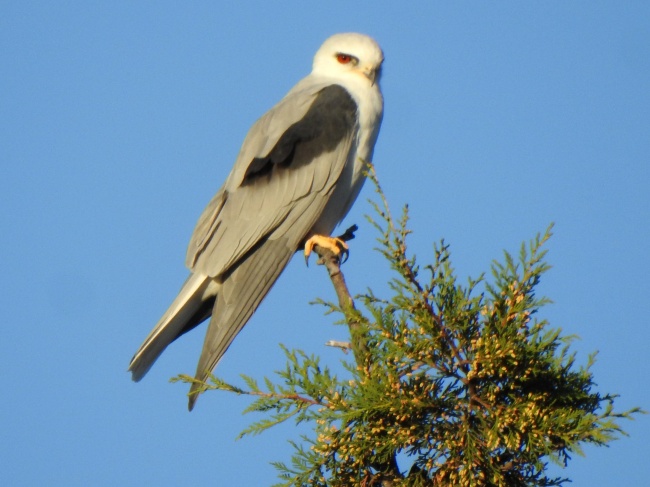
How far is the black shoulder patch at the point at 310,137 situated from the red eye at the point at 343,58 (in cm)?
62

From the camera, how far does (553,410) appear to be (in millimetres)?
2959

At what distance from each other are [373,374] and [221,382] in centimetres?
55

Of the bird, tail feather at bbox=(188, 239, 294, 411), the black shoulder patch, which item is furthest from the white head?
tail feather at bbox=(188, 239, 294, 411)

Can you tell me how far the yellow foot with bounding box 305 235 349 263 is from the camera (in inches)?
184

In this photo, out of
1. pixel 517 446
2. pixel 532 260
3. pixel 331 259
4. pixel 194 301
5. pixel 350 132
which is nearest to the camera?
pixel 517 446

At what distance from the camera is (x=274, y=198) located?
197 inches

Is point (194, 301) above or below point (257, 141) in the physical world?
below

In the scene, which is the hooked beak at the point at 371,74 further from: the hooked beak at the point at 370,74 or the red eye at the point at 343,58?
the red eye at the point at 343,58

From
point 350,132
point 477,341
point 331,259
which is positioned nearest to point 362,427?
point 477,341

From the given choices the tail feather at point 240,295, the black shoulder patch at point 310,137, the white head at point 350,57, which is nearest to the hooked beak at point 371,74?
the white head at point 350,57

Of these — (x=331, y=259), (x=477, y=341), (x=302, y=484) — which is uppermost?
(x=331, y=259)

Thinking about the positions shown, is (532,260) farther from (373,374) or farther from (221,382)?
(221,382)

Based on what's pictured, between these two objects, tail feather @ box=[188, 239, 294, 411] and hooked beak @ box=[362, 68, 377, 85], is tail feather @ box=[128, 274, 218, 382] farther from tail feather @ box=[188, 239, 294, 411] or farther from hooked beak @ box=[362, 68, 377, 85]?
hooked beak @ box=[362, 68, 377, 85]

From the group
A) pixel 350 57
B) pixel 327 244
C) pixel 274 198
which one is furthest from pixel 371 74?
pixel 327 244
